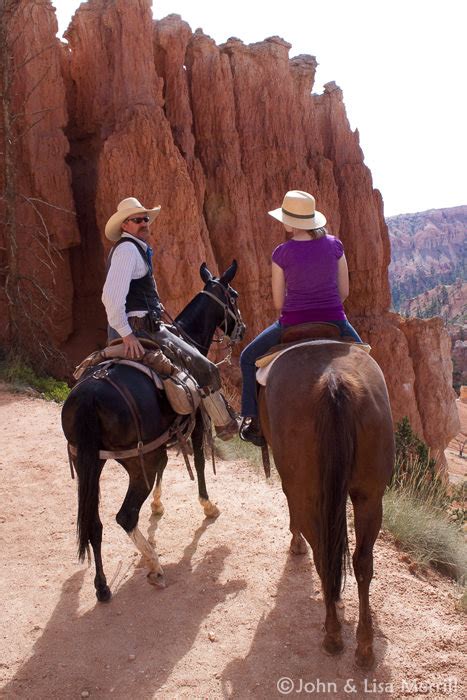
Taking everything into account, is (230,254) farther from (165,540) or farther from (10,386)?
(165,540)

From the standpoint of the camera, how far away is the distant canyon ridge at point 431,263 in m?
99.7

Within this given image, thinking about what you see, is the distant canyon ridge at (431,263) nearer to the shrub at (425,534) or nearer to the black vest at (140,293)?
the shrub at (425,534)

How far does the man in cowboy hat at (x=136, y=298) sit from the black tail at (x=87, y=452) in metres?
0.62

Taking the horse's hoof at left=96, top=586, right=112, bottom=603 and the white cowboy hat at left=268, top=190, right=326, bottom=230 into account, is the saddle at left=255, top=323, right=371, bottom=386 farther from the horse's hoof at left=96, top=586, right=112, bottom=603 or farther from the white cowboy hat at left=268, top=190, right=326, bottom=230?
the horse's hoof at left=96, top=586, right=112, bottom=603

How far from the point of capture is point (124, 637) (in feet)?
11.5

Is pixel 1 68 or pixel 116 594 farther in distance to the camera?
pixel 1 68

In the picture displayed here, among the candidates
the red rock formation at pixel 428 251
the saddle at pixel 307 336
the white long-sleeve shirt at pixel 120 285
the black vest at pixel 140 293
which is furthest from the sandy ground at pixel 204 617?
the red rock formation at pixel 428 251

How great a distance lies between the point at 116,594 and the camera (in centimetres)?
403

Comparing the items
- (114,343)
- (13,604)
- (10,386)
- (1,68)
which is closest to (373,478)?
(114,343)

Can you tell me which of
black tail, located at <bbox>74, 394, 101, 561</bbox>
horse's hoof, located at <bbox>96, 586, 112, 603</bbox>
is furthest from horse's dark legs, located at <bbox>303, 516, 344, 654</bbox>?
horse's hoof, located at <bbox>96, 586, 112, 603</bbox>

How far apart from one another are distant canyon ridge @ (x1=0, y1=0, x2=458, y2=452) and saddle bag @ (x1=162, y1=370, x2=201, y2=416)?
813 cm

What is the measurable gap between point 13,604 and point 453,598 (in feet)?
11.9
